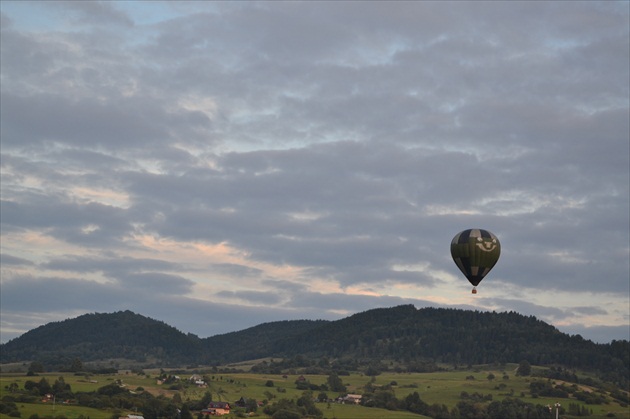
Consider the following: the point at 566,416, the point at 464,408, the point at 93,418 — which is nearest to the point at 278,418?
the point at 93,418

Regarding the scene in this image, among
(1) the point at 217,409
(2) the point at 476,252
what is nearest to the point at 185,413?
(1) the point at 217,409

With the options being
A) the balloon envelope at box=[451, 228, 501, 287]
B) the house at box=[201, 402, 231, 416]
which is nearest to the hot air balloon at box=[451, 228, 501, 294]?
the balloon envelope at box=[451, 228, 501, 287]

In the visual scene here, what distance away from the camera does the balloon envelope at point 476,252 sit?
3976 inches

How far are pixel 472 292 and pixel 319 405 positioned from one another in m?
105

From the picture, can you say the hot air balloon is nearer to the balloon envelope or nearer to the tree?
the balloon envelope

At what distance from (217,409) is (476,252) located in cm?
8885

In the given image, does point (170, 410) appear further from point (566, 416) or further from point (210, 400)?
point (566, 416)

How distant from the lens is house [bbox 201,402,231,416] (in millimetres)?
169875

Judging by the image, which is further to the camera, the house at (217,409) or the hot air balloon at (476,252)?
the house at (217,409)

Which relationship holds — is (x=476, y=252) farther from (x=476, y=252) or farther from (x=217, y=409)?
(x=217, y=409)

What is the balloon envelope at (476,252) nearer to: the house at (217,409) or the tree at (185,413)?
the tree at (185,413)

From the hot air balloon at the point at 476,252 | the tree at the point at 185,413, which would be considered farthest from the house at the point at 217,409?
the hot air balloon at the point at 476,252

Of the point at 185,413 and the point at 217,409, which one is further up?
the point at 217,409

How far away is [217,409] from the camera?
173 metres
